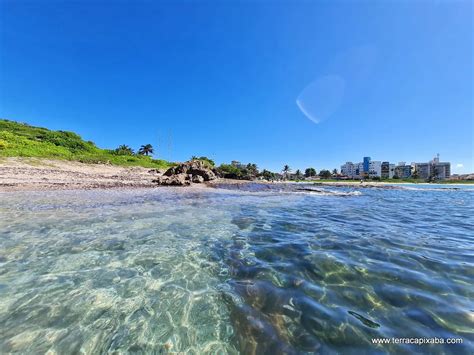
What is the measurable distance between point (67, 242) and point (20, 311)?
120 inches

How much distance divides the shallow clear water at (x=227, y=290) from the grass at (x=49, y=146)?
2901 cm

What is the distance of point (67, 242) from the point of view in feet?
19.2

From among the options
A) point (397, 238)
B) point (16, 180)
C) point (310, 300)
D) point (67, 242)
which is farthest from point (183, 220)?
point (16, 180)

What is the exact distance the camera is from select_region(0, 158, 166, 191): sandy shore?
17.7 m

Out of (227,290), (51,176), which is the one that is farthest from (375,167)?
(227,290)

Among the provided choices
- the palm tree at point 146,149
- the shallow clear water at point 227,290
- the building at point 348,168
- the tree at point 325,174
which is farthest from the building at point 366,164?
the shallow clear water at point 227,290

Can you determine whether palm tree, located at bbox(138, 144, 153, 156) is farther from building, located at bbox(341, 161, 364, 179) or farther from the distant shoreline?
building, located at bbox(341, 161, 364, 179)

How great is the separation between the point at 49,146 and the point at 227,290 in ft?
142

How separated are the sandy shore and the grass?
83.9 inches

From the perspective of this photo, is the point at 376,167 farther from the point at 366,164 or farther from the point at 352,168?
the point at 352,168

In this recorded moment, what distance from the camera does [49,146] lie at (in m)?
34.9

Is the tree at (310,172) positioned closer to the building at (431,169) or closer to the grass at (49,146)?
the building at (431,169)

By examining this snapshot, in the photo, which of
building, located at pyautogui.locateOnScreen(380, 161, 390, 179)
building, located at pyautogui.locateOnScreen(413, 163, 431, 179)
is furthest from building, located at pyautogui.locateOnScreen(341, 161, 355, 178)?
building, located at pyautogui.locateOnScreen(413, 163, 431, 179)

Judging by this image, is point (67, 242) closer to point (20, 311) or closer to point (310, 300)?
point (20, 311)
